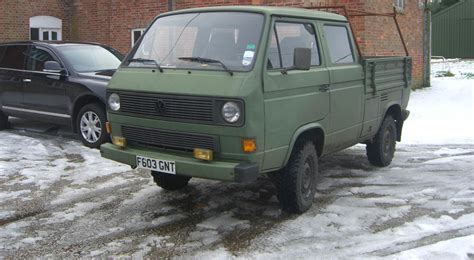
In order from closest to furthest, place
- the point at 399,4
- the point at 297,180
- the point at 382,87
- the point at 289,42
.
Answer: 1. the point at 297,180
2. the point at 289,42
3. the point at 382,87
4. the point at 399,4

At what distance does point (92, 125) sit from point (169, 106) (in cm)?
404

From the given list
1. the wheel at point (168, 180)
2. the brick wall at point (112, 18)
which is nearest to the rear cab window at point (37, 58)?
the wheel at point (168, 180)

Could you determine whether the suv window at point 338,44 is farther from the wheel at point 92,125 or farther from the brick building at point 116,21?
the brick building at point 116,21

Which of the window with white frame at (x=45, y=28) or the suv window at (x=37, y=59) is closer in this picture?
the suv window at (x=37, y=59)

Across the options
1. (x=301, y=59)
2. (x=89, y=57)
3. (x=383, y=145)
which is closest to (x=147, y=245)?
(x=301, y=59)

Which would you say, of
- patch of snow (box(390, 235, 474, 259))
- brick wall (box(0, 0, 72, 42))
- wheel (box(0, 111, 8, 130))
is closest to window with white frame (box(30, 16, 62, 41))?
brick wall (box(0, 0, 72, 42))

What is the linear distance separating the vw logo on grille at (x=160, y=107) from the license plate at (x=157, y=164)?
0.43m

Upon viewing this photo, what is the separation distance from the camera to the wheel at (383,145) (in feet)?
23.7

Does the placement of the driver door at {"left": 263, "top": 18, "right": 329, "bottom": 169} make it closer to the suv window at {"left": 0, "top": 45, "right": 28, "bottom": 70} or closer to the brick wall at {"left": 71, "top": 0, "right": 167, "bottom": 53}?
the suv window at {"left": 0, "top": 45, "right": 28, "bottom": 70}

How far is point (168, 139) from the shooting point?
4984 millimetres

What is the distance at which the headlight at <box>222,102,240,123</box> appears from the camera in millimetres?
4590

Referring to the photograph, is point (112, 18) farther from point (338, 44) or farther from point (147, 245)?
point (147, 245)

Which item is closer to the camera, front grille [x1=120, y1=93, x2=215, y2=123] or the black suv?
front grille [x1=120, y1=93, x2=215, y2=123]

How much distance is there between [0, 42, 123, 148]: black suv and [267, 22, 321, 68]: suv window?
395 cm
